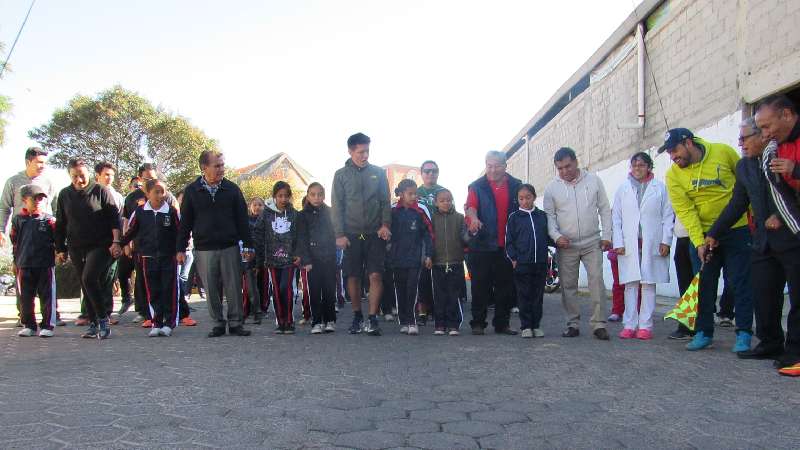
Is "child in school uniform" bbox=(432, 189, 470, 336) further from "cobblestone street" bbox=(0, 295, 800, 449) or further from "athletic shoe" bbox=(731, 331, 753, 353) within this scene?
"athletic shoe" bbox=(731, 331, 753, 353)

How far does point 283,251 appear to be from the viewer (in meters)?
7.56

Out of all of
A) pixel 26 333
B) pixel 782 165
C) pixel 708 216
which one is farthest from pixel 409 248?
pixel 26 333

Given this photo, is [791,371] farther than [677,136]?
No

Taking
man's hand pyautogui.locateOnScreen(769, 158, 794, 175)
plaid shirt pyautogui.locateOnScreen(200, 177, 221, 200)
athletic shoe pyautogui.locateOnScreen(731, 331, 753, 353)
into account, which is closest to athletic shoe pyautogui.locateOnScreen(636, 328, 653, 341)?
athletic shoe pyautogui.locateOnScreen(731, 331, 753, 353)

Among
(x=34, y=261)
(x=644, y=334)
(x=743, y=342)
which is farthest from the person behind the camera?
(x=34, y=261)

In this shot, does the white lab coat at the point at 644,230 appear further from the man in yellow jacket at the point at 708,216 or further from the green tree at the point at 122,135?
the green tree at the point at 122,135

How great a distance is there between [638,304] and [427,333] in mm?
2295

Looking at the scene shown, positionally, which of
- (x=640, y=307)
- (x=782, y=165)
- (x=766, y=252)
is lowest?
(x=640, y=307)

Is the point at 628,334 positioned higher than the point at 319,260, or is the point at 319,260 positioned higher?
the point at 319,260

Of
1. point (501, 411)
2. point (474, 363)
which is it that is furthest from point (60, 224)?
point (501, 411)

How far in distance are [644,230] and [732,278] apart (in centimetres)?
121

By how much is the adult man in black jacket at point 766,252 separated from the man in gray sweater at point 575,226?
146 cm

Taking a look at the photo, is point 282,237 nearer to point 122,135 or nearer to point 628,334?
point 628,334

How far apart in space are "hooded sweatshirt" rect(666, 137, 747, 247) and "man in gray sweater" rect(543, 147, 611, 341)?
2.67 feet
